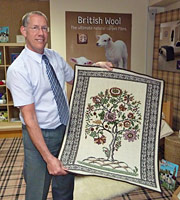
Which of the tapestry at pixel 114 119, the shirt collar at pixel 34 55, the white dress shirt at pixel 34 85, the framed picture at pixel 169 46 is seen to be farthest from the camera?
the framed picture at pixel 169 46

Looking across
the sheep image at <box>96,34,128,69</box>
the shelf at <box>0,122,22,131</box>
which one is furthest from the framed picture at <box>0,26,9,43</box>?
the sheep image at <box>96,34,128,69</box>

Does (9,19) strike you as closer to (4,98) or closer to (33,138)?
(4,98)

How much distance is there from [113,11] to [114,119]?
239cm

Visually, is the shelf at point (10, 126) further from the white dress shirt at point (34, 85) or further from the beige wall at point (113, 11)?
the white dress shirt at point (34, 85)

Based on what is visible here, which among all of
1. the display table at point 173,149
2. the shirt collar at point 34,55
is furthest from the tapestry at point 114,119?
the display table at point 173,149

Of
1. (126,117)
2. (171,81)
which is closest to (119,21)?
(171,81)

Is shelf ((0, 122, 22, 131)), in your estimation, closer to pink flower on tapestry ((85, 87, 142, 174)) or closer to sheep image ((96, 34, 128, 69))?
sheep image ((96, 34, 128, 69))

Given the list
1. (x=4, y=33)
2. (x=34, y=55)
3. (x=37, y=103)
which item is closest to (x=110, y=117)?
(x=37, y=103)

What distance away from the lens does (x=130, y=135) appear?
1653mm

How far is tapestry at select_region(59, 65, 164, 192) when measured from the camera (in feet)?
5.21

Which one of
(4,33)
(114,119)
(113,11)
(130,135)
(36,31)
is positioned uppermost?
(113,11)

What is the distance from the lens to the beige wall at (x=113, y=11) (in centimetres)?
340

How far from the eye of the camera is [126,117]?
168 cm

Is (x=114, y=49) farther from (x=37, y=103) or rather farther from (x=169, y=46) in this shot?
(x=37, y=103)
